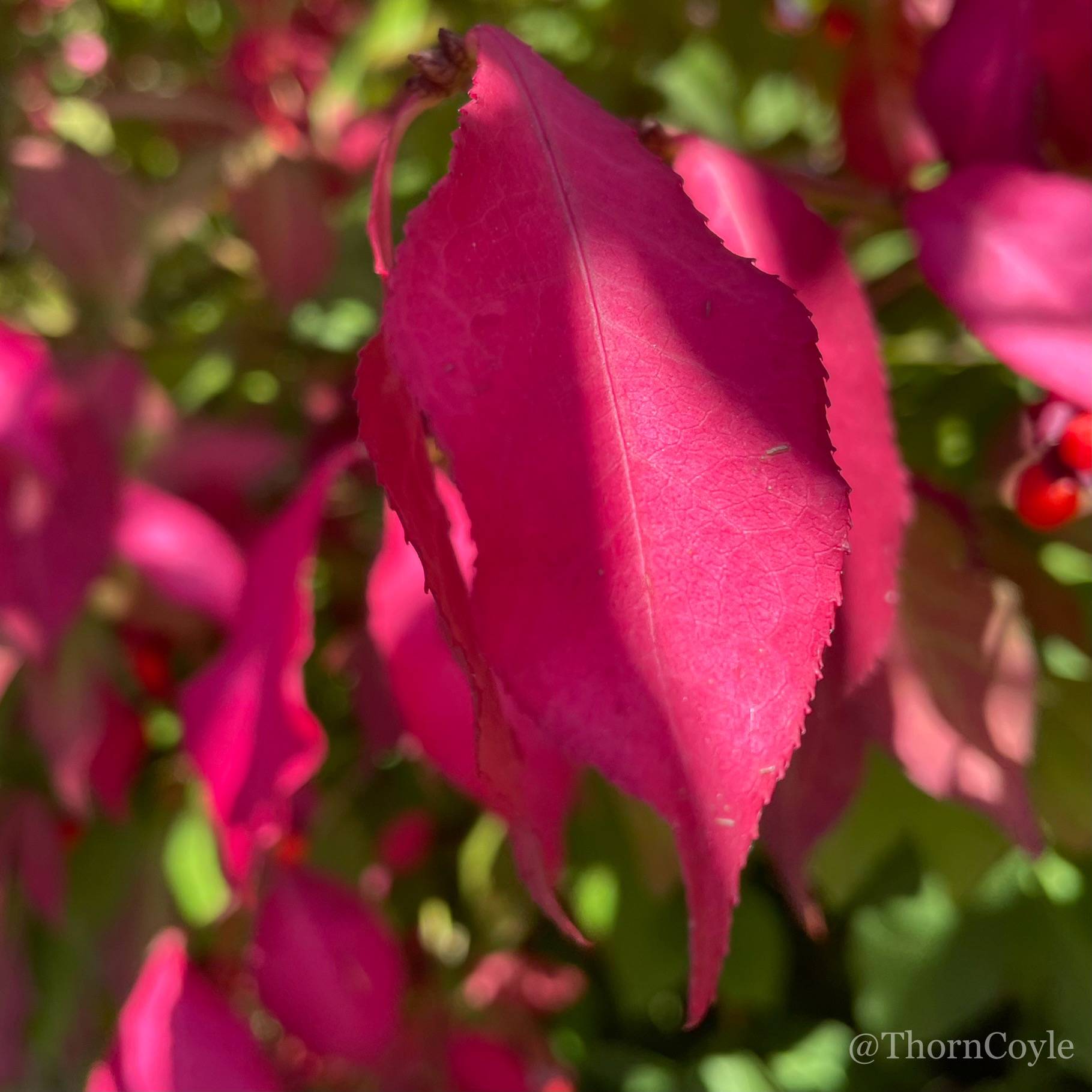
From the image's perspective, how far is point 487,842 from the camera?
3.19ft

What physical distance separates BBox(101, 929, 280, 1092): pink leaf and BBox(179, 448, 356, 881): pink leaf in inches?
4.8

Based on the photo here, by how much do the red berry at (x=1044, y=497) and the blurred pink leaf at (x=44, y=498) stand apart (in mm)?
546

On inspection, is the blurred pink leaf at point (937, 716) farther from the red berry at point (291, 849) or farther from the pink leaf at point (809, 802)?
the red berry at point (291, 849)

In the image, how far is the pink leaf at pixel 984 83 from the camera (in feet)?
1.36

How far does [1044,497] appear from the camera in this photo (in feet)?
1.44

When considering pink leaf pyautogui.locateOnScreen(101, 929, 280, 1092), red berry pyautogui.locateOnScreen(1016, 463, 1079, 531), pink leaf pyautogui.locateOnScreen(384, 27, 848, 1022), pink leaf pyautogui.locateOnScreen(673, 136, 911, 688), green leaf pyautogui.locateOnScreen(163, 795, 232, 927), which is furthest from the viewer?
green leaf pyautogui.locateOnScreen(163, 795, 232, 927)

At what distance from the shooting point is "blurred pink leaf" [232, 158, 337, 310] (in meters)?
0.73

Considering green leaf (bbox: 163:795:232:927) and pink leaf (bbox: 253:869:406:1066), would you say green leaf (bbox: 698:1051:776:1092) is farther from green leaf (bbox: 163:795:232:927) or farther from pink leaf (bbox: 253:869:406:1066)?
green leaf (bbox: 163:795:232:927)

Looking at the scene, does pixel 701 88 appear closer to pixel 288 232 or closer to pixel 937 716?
pixel 288 232

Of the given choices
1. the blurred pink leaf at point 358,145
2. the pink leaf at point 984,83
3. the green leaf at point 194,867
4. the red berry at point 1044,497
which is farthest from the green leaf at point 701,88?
the green leaf at point 194,867

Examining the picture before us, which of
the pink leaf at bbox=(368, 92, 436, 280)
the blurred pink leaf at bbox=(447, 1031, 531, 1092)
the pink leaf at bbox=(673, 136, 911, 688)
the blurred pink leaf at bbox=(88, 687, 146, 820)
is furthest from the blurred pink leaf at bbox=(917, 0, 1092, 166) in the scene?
the blurred pink leaf at bbox=(447, 1031, 531, 1092)

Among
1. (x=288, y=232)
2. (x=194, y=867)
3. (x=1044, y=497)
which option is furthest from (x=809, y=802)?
(x=194, y=867)

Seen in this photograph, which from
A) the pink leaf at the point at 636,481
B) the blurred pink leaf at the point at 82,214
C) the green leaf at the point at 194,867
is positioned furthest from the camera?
the green leaf at the point at 194,867

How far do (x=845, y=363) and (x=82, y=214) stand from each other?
0.65 m
